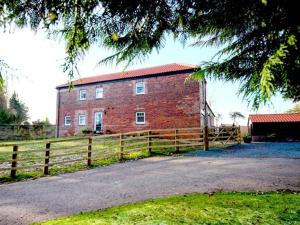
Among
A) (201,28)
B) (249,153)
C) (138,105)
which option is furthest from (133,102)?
(201,28)

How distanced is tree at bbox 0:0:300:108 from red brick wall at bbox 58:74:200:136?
19.1m

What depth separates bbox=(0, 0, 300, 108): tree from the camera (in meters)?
2.25

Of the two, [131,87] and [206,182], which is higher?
[131,87]

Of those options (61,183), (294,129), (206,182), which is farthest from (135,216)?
(294,129)

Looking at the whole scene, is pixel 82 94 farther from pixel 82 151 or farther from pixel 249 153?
pixel 249 153

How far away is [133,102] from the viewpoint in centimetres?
2638

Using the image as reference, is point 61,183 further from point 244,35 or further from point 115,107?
point 115,107

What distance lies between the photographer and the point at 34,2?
97.7 inches

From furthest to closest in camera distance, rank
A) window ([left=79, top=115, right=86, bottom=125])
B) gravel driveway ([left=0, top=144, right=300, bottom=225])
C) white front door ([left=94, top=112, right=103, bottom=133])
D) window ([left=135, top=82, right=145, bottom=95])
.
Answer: window ([left=79, top=115, right=86, bottom=125]) → white front door ([left=94, top=112, right=103, bottom=133]) → window ([left=135, top=82, right=145, bottom=95]) → gravel driveway ([left=0, top=144, right=300, bottom=225])

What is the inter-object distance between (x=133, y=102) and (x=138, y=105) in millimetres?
657

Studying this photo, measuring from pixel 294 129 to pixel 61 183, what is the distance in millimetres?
26732

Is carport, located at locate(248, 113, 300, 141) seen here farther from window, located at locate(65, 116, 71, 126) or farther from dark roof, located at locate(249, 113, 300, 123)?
window, located at locate(65, 116, 71, 126)

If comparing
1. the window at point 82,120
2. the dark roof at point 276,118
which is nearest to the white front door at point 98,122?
the window at point 82,120

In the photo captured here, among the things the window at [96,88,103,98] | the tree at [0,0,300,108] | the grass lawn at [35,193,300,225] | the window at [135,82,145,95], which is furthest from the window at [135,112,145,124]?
the tree at [0,0,300,108]
